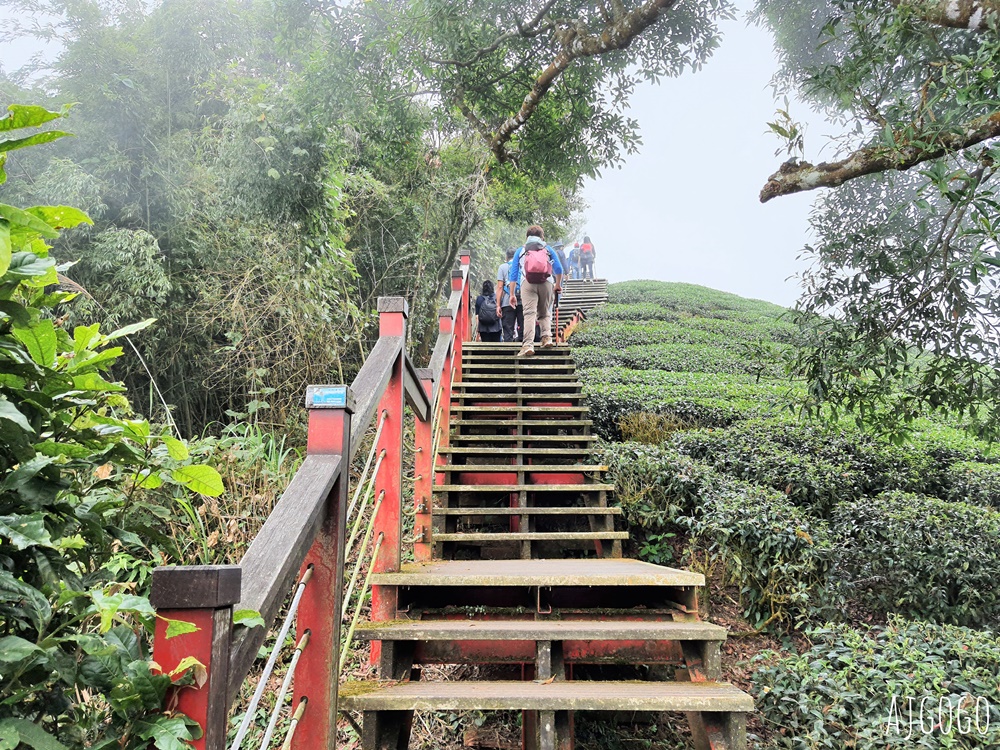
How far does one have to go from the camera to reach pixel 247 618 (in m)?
1.15

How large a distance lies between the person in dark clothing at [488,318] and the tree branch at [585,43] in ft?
8.23

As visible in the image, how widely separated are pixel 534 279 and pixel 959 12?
15.2 feet

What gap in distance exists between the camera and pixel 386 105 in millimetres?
7688

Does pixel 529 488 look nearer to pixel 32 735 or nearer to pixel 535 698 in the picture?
pixel 535 698

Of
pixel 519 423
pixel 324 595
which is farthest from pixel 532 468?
pixel 324 595

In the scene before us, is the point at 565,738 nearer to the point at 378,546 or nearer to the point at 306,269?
the point at 378,546

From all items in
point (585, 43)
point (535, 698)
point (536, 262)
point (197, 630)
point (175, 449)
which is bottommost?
point (535, 698)

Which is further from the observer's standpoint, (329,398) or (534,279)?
(534,279)

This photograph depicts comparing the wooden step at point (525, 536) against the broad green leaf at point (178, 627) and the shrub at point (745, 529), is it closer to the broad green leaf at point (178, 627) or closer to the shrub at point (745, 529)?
the shrub at point (745, 529)

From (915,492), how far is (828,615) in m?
1.84

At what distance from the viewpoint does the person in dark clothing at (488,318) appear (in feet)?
32.1

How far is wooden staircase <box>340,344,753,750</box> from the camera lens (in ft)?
7.25

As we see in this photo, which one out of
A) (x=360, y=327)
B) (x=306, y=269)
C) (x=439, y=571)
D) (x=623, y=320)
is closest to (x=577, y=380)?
(x=360, y=327)

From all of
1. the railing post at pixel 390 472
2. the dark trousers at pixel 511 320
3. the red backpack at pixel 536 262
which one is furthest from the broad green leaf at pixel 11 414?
the dark trousers at pixel 511 320
